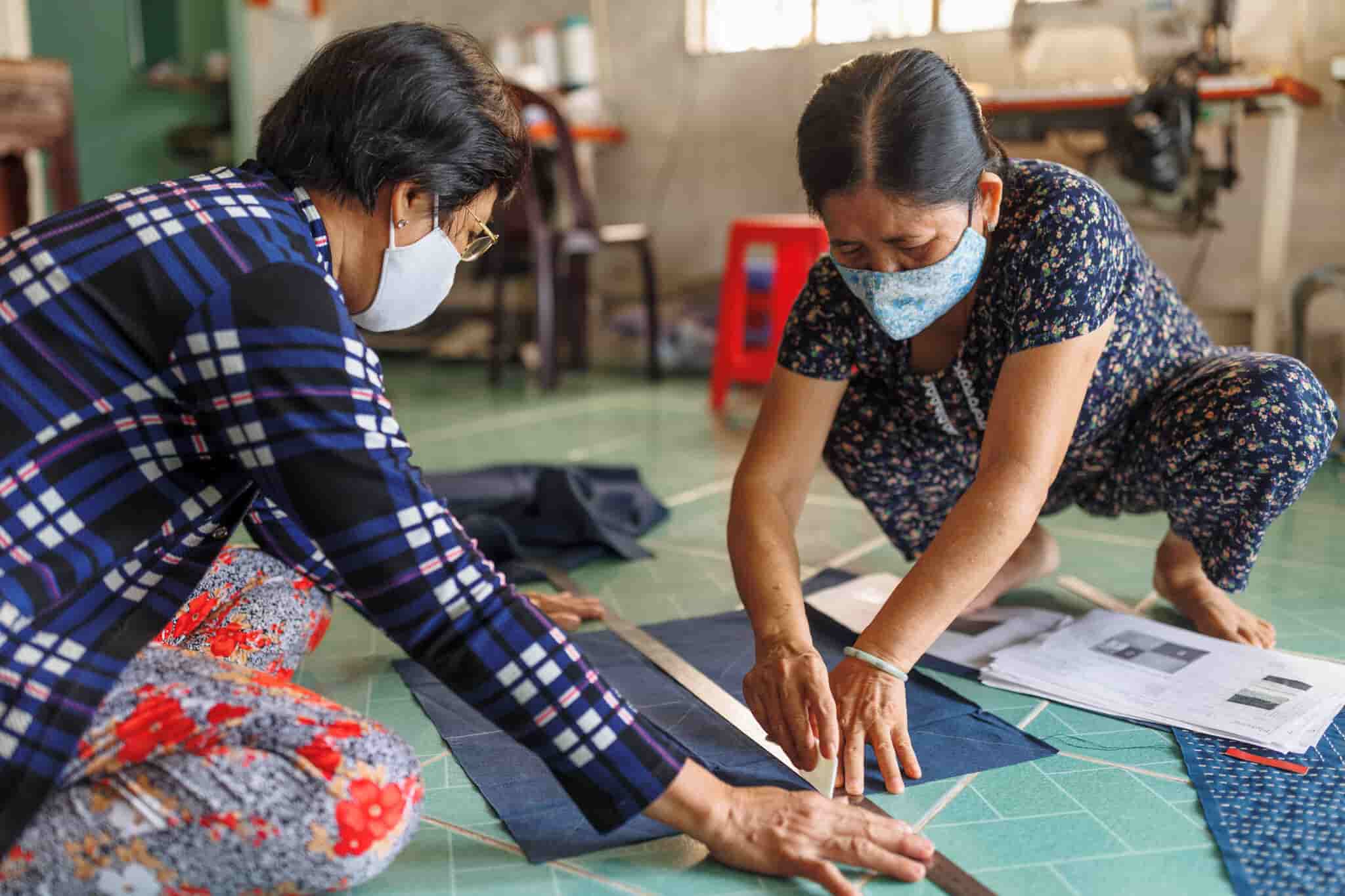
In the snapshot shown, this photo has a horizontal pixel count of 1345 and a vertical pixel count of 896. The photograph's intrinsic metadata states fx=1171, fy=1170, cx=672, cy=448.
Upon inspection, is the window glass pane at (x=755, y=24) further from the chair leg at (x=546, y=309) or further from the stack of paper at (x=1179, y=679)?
the stack of paper at (x=1179, y=679)

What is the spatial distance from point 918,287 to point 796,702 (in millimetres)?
545

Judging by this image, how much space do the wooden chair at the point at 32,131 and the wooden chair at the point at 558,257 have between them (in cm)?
142

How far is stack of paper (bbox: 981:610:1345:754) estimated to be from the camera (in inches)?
58.2

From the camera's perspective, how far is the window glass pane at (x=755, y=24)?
5.04 meters

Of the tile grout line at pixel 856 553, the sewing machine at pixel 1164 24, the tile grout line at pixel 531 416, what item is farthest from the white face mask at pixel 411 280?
the sewing machine at pixel 1164 24

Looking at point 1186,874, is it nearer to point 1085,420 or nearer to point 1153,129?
point 1085,420

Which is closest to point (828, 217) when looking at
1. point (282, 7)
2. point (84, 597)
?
point (84, 597)

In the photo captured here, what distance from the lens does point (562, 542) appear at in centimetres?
245

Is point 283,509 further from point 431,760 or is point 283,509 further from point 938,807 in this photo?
point 938,807

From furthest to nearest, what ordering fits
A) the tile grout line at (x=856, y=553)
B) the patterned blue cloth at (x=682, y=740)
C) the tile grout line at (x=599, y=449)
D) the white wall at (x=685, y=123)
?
1. the white wall at (x=685, y=123)
2. the tile grout line at (x=599, y=449)
3. the tile grout line at (x=856, y=553)
4. the patterned blue cloth at (x=682, y=740)

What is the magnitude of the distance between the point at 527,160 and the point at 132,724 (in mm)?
654

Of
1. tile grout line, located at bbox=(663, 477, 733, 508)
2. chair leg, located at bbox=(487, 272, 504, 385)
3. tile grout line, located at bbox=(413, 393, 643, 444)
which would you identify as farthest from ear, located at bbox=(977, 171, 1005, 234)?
chair leg, located at bbox=(487, 272, 504, 385)

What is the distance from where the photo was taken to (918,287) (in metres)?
1.48

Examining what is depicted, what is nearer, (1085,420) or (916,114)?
(916,114)
